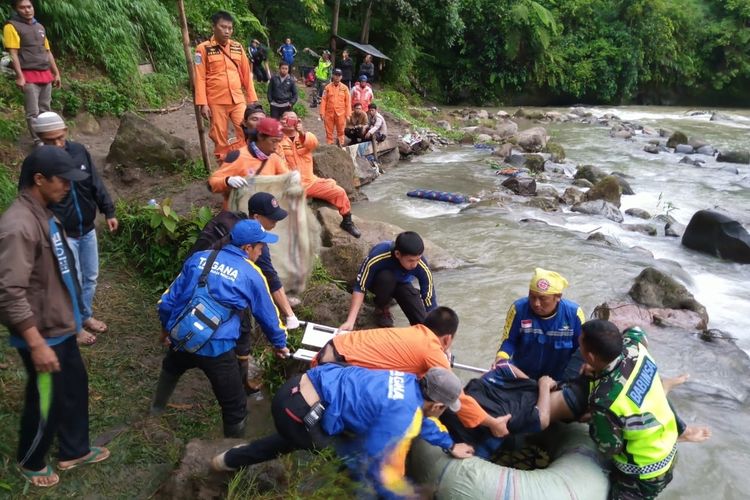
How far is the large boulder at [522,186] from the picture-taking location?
11359 millimetres

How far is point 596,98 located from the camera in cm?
3030

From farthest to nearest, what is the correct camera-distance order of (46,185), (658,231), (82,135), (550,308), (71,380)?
(658,231) < (82,135) < (550,308) < (71,380) < (46,185)

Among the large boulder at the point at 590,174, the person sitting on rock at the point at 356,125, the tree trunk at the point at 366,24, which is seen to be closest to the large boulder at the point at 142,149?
the person sitting on rock at the point at 356,125

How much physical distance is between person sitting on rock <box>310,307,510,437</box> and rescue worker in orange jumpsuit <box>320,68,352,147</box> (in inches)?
308

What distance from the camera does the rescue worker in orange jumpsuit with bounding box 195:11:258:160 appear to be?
236 inches

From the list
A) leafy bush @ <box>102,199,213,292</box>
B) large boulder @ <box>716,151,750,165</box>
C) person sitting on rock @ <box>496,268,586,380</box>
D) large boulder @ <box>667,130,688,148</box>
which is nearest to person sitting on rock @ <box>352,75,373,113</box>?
leafy bush @ <box>102,199,213,292</box>

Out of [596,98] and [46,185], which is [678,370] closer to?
[46,185]

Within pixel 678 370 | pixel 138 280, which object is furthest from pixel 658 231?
pixel 138 280

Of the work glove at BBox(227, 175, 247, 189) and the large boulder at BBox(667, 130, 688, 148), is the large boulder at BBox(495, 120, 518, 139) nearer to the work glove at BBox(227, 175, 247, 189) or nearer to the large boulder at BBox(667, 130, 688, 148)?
the large boulder at BBox(667, 130, 688, 148)

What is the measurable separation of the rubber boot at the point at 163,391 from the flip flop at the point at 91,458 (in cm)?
40

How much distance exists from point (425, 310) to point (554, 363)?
1.17 m

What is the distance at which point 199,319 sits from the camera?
2.94 meters

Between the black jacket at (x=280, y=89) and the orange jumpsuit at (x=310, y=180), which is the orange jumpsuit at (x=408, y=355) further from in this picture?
the black jacket at (x=280, y=89)

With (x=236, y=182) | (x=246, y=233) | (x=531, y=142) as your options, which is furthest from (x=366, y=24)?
(x=246, y=233)
